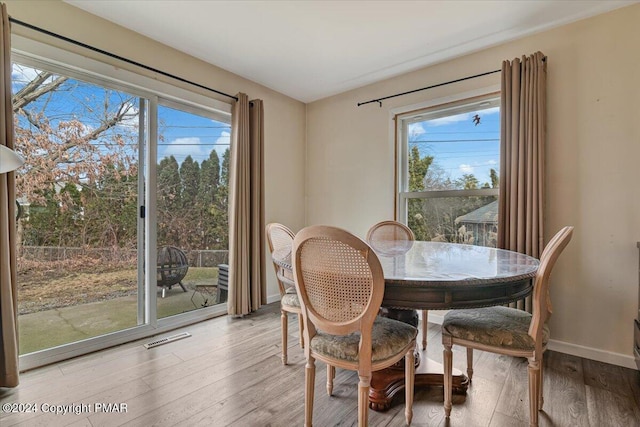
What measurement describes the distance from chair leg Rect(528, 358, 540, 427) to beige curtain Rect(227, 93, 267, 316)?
243cm

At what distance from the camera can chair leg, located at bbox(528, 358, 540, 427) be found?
1.36 meters

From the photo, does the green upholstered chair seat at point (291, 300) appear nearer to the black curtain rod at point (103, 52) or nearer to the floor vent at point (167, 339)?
the floor vent at point (167, 339)

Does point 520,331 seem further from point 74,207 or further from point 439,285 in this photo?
point 74,207

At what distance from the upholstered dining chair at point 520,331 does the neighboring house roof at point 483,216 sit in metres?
1.26

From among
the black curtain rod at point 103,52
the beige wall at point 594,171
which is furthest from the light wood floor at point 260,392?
the black curtain rod at point 103,52

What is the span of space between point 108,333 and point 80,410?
0.86 metres

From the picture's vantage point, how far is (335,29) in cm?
241

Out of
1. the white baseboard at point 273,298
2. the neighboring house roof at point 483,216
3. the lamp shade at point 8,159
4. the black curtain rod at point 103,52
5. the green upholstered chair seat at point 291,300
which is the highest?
the black curtain rod at point 103,52

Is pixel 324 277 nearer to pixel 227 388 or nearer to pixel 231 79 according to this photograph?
pixel 227 388

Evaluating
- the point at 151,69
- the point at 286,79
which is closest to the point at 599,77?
the point at 286,79

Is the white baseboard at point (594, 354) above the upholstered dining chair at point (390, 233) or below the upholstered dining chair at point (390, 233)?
below

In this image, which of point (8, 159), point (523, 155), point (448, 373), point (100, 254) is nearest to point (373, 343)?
point (448, 373)

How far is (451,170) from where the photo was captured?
2.97 m

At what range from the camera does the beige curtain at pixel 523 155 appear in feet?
7.45
